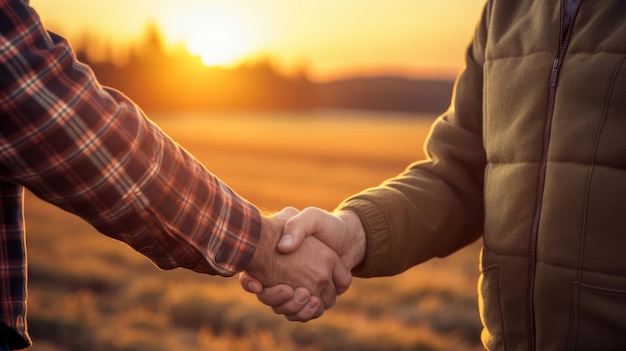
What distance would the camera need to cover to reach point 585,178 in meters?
1.75

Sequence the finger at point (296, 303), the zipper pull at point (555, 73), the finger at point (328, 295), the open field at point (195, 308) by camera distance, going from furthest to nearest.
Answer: the open field at point (195, 308) < the finger at point (328, 295) < the finger at point (296, 303) < the zipper pull at point (555, 73)

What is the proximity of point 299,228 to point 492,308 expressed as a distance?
2.64 feet

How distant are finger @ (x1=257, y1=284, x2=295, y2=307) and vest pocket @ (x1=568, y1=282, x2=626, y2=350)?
112 cm

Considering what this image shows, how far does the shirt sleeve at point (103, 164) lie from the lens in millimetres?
1745

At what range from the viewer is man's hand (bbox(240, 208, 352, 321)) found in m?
2.51

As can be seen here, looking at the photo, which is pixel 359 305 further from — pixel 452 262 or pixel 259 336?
pixel 452 262

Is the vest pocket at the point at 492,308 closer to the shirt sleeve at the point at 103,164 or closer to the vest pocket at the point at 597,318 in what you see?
the vest pocket at the point at 597,318

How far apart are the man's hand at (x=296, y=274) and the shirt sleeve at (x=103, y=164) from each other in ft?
0.62

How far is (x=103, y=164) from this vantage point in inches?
75.5

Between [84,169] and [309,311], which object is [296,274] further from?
[84,169]

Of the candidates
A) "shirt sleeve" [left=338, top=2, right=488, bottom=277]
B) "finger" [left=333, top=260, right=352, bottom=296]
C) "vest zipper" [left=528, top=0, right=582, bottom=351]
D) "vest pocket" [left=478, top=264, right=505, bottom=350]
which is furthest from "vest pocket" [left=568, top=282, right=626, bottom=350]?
"finger" [left=333, top=260, right=352, bottom=296]

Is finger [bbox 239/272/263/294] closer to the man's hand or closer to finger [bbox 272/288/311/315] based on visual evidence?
the man's hand

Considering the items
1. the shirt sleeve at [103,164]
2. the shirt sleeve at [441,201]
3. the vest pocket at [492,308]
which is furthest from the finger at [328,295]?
the vest pocket at [492,308]

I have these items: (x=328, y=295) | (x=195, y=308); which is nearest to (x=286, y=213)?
(x=328, y=295)
